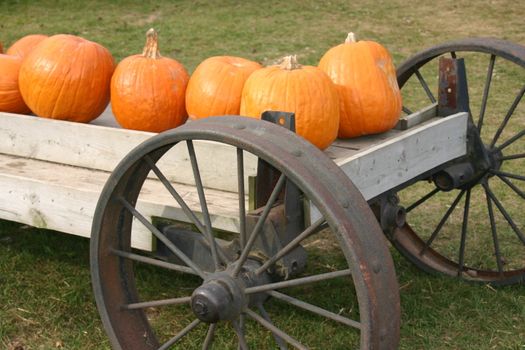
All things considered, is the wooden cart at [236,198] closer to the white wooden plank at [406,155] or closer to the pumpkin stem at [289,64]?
the white wooden plank at [406,155]

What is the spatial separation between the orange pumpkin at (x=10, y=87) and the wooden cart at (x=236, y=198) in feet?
0.74

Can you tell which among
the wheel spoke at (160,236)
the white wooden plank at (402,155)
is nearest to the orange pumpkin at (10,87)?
the wheel spoke at (160,236)

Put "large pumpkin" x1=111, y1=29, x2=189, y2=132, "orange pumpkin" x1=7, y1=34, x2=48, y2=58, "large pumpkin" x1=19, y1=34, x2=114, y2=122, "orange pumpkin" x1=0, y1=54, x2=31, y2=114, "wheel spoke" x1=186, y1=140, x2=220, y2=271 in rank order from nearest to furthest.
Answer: "wheel spoke" x1=186, y1=140, x2=220, y2=271, "large pumpkin" x1=111, y1=29, x2=189, y2=132, "large pumpkin" x1=19, y1=34, x2=114, y2=122, "orange pumpkin" x1=0, y1=54, x2=31, y2=114, "orange pumpkin" x1=7, y1=34, x2=48, y2=58

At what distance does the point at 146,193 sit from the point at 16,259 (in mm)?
1366

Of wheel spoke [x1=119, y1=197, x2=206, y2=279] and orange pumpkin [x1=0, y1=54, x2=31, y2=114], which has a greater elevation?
orange pumpkin [x1=0, y1=54, x2=31, y2=114]

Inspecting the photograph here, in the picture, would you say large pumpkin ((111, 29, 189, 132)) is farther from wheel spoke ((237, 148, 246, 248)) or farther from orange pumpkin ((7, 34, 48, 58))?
wheel spoke ((237, 148, 246, 248))

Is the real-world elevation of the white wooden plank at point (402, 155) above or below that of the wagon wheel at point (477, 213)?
above

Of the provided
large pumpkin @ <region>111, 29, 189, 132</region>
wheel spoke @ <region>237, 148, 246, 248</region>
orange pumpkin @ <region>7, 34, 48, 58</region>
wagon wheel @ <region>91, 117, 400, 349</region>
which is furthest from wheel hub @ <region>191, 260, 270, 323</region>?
orange pumpkin @ <region>7, 34, 48, 58</region>

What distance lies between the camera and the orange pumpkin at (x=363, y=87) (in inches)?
121

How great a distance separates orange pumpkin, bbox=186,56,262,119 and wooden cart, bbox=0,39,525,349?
263 mm

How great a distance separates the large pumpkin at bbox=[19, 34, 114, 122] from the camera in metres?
3.29

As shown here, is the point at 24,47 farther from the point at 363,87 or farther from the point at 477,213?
the point at 477,213

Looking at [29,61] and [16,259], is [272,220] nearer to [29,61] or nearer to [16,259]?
[29,61]

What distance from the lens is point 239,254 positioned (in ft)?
8.65
